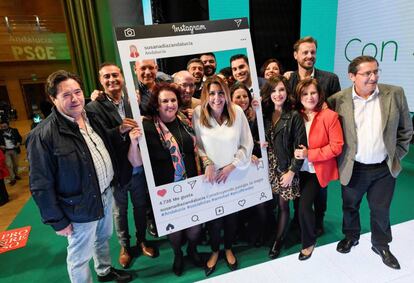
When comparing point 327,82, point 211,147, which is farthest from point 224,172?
point 327,82

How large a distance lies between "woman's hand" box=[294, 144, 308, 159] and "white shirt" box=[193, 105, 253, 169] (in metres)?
0.39

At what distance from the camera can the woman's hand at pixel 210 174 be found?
1.90 meters

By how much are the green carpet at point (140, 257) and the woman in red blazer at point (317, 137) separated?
30.2 inches

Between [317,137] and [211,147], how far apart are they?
2.70ft

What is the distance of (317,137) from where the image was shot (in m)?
2.01

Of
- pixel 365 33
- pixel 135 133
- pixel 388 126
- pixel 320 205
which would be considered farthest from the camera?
pixel 365 33

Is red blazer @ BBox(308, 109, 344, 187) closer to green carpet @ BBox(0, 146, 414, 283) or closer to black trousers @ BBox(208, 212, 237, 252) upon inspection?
black trousers @ BBox(208, 212, 237, 252)

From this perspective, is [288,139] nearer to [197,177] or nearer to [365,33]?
[197,177]

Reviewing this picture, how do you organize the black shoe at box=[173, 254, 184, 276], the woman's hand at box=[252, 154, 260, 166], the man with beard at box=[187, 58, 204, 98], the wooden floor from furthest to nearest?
the wooden floor → the man with beard at box=[187, 58, 204, 98] → the black shoe at box=[173, 254, 184, 276] → the woman's hand at box=[252, 154, 260, 166]

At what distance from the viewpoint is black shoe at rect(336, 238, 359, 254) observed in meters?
2.40

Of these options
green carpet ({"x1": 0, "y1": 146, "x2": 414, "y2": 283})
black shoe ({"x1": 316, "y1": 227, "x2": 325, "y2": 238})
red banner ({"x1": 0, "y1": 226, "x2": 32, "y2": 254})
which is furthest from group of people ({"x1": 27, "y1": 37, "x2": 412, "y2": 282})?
red banner ({"x1": 0, "y1": 226, "x2": 32, "y2": 254})

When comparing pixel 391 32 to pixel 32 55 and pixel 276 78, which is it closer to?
pixel 276 78

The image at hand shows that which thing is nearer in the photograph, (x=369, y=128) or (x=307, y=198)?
(x=369, y=128)

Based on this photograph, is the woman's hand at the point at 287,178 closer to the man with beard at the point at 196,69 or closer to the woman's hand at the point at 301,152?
the woman's hand at the point at 301,152
